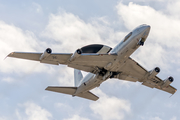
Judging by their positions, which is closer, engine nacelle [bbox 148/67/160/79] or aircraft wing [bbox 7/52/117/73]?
aircraft wing [bbox 7/52/117/73]

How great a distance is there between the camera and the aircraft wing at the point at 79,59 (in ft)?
188

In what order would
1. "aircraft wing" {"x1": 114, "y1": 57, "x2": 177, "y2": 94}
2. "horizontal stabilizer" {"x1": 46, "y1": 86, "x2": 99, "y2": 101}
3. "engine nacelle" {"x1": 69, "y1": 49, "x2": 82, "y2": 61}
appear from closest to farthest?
"engine nacelle" {"x1": 69, "y1": 49, "x2": 82, "y2": 61}, "aircraft wing" {"x1": 114, "y1": 57, "x2": 177, "y2": 94}, "horizontal stabilizer" {"x1": 46, "y1": 86, "x2": 99, "y2": 101}

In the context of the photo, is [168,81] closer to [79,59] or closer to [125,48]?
[125,48]

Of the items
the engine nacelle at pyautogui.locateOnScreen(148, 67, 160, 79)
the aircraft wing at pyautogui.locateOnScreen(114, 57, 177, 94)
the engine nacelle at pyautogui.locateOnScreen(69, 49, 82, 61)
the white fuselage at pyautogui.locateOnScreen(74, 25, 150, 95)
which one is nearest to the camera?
the engine nacelle at pyautogui.locateOnScreen(69, 49, 82, 61)

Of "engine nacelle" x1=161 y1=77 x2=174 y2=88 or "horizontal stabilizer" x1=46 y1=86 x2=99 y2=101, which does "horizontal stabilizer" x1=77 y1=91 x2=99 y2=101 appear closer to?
"horizontal stabilizer" x1=46 y1=86 x2=99 y2=101

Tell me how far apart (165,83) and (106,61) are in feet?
55.1

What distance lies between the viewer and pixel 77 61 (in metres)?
62.3

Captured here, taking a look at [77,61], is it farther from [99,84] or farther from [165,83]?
[165,83]

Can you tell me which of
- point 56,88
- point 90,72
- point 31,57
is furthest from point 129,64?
point 31,57

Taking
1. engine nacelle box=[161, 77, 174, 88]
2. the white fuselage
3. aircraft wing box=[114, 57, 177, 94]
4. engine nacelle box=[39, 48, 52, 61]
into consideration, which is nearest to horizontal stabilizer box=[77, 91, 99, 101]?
the white fuselage

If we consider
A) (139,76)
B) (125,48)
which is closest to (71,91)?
(139,76)

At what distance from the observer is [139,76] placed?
69.3m

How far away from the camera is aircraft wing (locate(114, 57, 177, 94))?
66.2 m

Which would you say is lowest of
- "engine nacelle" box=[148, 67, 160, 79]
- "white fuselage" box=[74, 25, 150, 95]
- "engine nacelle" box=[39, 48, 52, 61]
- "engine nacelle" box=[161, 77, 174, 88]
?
"engine nacelle" box=[39, 48, 52, 61]
